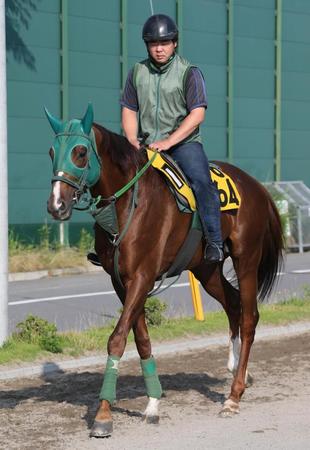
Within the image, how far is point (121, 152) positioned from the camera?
23.4 ft

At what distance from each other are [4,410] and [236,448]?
2119 millimetres

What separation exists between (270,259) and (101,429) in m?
3.02

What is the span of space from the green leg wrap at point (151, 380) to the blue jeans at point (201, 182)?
1.11 meters

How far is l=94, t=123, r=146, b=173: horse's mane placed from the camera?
7.07m

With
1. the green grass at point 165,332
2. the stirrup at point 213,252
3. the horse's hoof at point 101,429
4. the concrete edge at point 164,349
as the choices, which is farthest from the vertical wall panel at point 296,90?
the horse's hoof at point 101,429

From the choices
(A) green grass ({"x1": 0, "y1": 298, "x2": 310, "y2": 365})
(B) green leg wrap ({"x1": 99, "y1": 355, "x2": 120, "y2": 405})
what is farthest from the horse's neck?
(A) green grass ({"x1": 0, "y1": 298, "x2": 310, "y2": 365})

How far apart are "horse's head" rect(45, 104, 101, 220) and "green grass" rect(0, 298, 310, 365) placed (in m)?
3.44

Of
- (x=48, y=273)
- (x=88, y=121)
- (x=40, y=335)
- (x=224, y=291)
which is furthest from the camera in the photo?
(x=48, y=273)

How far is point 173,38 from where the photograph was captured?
7.52m

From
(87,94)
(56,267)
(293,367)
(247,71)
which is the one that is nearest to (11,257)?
(56,267)

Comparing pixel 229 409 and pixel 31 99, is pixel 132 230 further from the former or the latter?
pixel 31 99

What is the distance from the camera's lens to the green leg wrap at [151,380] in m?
7.42

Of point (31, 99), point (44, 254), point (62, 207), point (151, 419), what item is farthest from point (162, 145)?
point (31, 99)

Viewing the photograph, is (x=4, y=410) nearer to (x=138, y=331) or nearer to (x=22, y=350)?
(x=138, y=331)
